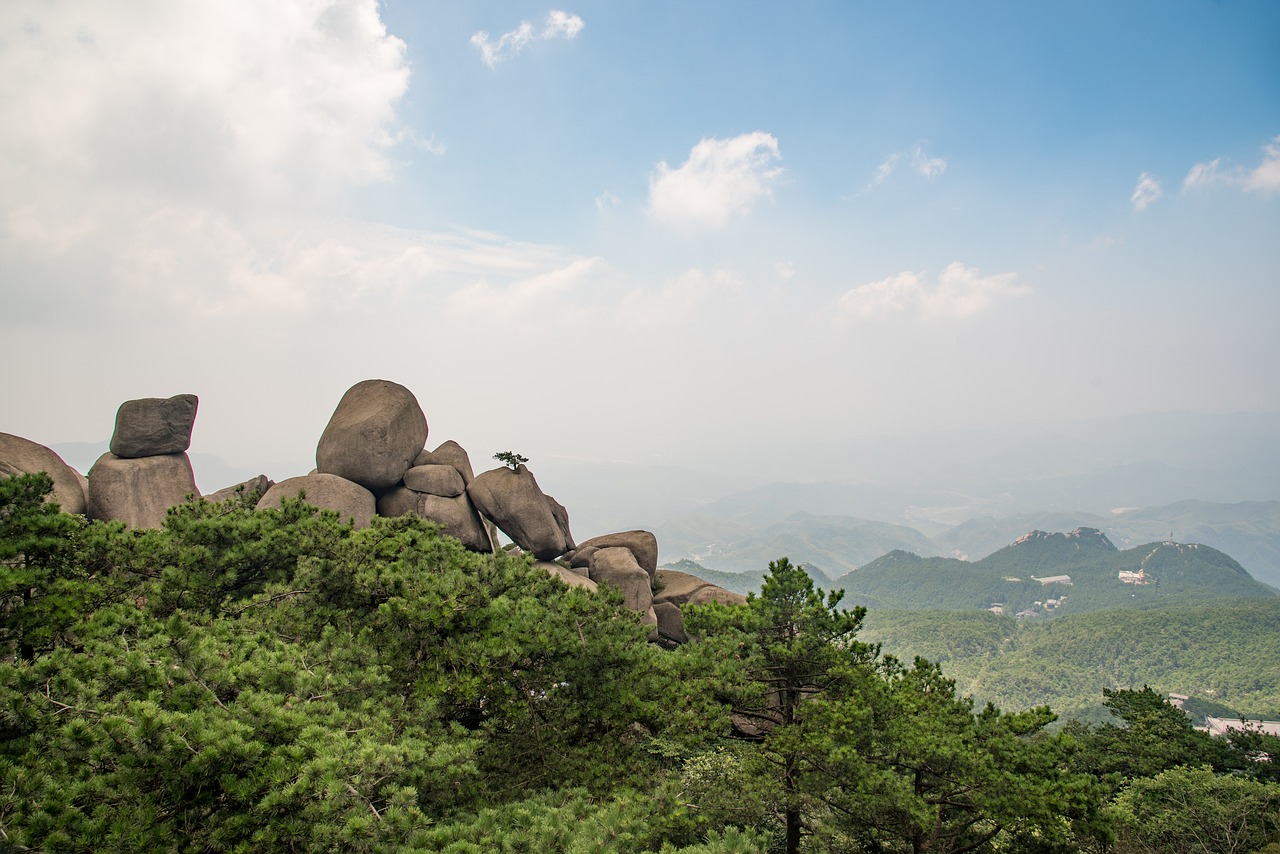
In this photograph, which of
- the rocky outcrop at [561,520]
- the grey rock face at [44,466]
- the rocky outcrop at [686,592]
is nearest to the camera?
the grey rock face at [44,466]

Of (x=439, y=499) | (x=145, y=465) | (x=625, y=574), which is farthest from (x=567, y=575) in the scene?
(x=145, y=465)

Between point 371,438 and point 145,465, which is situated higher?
point 371,438

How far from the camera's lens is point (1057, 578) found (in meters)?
165

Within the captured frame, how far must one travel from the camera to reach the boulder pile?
775 inches

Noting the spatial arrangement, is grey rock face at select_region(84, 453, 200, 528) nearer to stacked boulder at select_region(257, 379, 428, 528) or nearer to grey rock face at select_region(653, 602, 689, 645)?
stacked boulder at select_region(257, 379, 428, 528)

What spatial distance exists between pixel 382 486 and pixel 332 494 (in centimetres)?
194

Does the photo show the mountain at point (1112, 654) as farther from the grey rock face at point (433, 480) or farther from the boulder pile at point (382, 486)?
the grey rock face at point (433, 480)

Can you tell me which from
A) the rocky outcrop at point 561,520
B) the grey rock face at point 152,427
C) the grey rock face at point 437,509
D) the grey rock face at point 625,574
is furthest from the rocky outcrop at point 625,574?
the grey rock face at point 152,427

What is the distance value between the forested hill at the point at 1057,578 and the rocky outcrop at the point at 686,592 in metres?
135

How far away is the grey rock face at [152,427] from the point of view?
20547mm

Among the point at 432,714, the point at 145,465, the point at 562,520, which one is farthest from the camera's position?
the point at 562,520

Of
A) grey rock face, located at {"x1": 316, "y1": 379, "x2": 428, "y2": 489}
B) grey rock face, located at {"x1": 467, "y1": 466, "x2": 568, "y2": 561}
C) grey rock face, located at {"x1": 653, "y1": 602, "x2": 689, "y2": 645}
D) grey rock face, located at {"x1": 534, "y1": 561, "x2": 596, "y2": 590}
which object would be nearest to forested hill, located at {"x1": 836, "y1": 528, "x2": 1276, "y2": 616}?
grey rock face, located at {"x1": 653, "y1": 602, "x2": 689, "y2": 645}

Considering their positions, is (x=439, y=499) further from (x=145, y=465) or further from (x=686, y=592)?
(x=686, y=592)

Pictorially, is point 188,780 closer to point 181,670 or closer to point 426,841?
point 181,670
